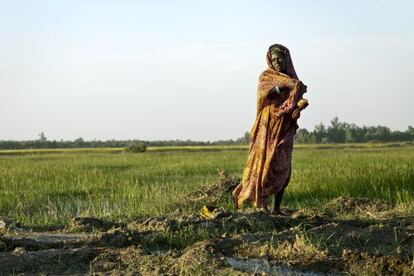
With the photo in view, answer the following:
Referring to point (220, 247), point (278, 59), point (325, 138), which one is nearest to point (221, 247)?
point (220, 247)

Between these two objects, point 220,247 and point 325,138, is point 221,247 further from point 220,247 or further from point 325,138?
point 325,138

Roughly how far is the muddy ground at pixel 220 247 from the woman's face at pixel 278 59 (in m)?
1.64

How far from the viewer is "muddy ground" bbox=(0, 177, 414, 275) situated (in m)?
4.24

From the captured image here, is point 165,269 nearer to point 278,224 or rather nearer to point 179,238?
point 179,238

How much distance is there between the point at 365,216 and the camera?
7043 millimetres

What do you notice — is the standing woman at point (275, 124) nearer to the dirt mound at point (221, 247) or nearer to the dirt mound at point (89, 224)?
the dirt mound at point (221, 247)

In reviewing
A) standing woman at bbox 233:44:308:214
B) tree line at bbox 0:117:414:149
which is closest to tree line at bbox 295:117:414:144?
tree line at bbox 0:117:414:149

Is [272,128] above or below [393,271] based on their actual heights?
above

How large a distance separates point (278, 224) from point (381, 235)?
1.03 m

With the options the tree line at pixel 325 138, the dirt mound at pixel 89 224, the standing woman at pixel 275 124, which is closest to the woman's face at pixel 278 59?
the standing woman at pixel 275 124

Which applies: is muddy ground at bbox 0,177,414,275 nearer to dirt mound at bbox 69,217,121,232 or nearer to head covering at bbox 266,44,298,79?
dirt mound at bbox 69,217,121,232

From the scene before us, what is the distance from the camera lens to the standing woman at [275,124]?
6711 mm

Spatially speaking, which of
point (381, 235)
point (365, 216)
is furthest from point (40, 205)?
point (381, 235)

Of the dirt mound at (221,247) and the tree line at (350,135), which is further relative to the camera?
the tree line at (350,135)
